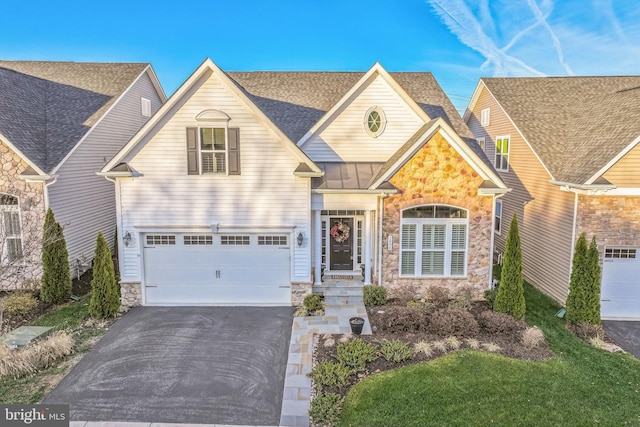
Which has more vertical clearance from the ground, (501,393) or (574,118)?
(574,118)

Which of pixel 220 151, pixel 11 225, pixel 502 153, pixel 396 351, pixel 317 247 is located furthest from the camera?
pixel 502 153

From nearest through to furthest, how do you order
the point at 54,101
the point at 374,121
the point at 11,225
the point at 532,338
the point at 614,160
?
the point at 532,338 → the point at 614,160 → the point at 11,225 → the point at 374,121 → the point at 54,101

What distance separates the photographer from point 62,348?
938 centimetres

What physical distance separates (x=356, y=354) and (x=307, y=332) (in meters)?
1.98

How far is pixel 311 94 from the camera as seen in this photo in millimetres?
A: 16484

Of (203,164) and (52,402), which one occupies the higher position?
(203,164)

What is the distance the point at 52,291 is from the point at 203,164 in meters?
6.17

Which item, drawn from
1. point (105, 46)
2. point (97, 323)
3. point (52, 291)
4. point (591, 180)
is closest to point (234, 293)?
point (97, 323)

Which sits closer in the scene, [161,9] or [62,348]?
[62,348]

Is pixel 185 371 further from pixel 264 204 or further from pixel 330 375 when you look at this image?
pixel 264 204

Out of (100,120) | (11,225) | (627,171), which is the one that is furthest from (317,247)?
(100,120)

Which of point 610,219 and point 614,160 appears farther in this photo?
point 610,219

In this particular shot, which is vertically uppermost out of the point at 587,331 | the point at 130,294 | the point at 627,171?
the point at 627,171

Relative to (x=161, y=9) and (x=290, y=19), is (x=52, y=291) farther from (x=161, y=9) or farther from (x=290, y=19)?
(x=290, y=19)
